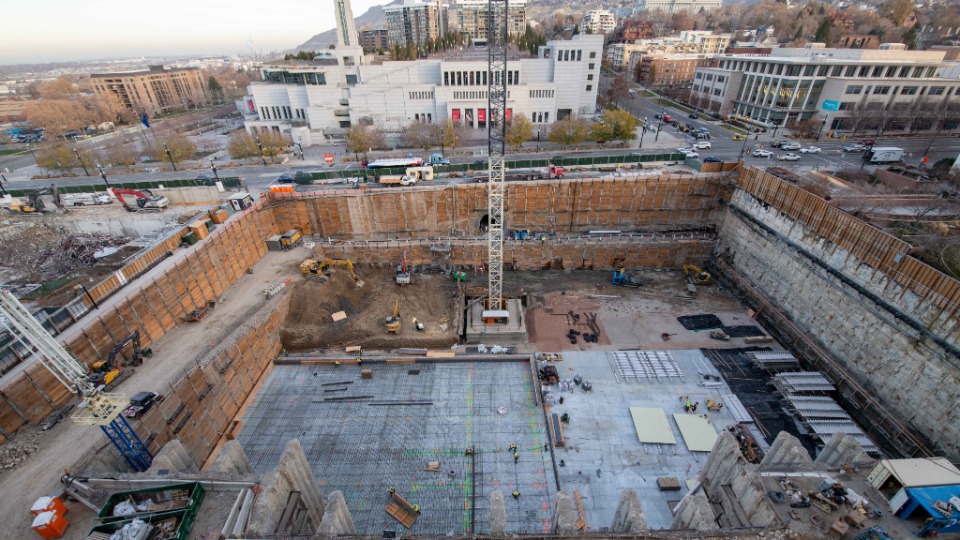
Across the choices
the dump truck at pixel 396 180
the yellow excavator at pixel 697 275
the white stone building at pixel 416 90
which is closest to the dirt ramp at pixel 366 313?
the dump truck at pixel 396 180

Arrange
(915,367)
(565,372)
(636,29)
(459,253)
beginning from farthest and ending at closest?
(636,29), (459,253), (565,372), (915,367)

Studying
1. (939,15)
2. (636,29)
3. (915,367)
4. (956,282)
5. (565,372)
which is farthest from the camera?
(636,29)

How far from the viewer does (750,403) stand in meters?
26.6

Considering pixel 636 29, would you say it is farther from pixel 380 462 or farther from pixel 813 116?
pixel 380 462

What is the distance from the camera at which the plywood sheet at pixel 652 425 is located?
24250 millimetres

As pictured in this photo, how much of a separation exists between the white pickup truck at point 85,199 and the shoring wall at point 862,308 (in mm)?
66143

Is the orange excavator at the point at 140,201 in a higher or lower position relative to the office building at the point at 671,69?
lower

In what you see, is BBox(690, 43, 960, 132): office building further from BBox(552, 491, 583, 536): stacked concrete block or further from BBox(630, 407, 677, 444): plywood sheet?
BBox(552, 491, 583, 536): stacked concrete block

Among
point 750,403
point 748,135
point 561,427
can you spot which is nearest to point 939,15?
point 748,135

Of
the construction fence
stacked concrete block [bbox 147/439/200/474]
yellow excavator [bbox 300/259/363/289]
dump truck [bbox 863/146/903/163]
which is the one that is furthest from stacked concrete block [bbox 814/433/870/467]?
the construction fence

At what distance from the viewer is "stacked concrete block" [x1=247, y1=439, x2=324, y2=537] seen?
45.3ft

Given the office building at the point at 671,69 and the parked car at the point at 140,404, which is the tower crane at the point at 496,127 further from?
the office building at the point at 671,69

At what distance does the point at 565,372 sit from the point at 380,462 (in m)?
14.1

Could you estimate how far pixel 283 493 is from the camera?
50.2ft
